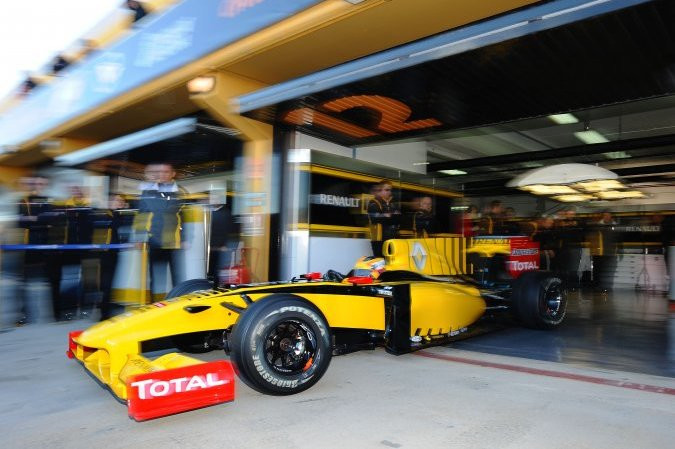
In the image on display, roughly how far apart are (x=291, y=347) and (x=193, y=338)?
111 cm

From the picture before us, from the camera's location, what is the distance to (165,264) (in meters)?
5.50

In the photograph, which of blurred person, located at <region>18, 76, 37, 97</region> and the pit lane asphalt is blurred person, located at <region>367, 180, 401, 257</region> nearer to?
the pit lane asphalt

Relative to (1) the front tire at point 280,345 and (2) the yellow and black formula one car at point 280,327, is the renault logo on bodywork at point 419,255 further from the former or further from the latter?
(1) the front tire at point 280,345

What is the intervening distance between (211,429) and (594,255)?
11409 mm

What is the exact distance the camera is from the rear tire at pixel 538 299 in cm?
517

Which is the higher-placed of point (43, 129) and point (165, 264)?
point (43, 129)

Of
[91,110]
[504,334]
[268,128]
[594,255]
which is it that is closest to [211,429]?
[504,334]

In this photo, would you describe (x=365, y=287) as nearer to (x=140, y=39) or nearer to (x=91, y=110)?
(x=140, y=39)

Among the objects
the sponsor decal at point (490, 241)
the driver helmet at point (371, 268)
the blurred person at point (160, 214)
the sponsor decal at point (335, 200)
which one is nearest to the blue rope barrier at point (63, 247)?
the blurred person at point (160, 214)

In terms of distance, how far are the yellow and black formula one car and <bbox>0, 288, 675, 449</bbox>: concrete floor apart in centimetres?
16

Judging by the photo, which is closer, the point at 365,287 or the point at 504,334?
the point at 365,287

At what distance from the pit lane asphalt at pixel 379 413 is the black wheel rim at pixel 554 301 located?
5.45 feet

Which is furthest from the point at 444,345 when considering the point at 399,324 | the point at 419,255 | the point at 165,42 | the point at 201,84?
the point at 165,42

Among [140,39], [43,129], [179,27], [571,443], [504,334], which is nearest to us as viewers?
[571,443]
